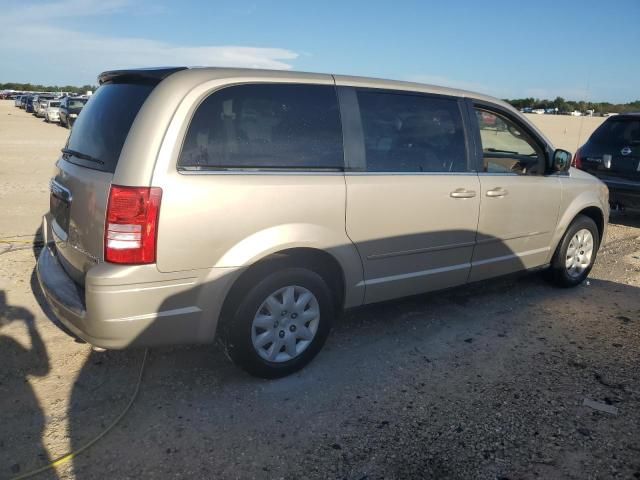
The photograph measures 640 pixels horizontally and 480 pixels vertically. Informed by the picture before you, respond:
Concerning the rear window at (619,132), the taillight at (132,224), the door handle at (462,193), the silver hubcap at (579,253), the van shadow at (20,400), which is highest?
the rear window at (619,132)

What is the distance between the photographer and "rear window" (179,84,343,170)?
2.86 m

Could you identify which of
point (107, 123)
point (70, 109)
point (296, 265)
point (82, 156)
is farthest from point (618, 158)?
point (70, 109)

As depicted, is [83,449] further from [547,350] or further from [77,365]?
[547,350]

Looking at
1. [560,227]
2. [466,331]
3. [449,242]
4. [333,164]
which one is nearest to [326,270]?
[333,164]

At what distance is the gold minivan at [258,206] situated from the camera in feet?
8.89

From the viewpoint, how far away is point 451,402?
3135 mm

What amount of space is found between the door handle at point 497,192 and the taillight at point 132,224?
103 inches

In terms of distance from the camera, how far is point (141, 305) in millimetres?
2723

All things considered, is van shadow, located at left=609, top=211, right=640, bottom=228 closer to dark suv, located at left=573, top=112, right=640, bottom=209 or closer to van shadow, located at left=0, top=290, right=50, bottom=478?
dark suv, located at left=573, top=112, right=640, bottom=209

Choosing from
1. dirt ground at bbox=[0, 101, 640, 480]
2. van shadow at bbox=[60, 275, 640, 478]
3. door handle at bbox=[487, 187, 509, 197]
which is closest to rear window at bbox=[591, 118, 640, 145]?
dirt ground at bbox=[0, 101, 640, 480]

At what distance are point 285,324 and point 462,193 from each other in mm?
1700

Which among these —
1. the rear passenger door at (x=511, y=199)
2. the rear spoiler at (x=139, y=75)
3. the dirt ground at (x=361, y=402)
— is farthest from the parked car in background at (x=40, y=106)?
the rear passenger door at (x=511, y=199)

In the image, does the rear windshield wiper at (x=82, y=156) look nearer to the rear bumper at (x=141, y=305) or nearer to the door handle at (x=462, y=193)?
the rear bumper at (x=141, y=305)

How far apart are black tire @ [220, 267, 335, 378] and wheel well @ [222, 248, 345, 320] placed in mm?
25
